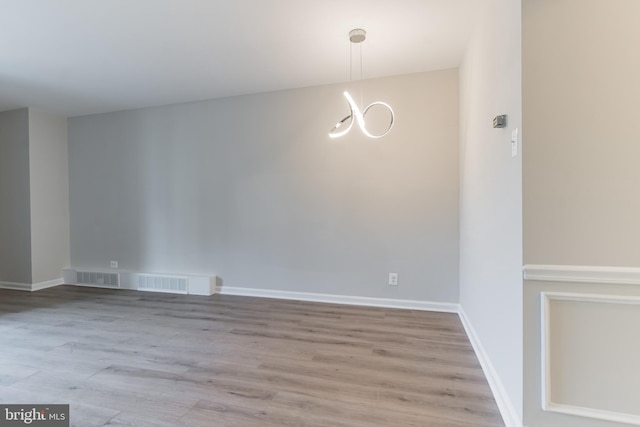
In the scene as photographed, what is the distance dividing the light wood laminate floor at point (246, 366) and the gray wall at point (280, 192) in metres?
0.55

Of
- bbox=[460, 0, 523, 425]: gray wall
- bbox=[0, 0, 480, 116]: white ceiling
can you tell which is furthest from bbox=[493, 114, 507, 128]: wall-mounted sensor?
bbox=[0, 0, 480, 116]: white ceiling

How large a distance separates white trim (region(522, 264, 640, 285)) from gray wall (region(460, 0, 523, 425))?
7 centimetres

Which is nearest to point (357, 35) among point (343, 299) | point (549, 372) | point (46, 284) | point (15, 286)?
point (549, 372)

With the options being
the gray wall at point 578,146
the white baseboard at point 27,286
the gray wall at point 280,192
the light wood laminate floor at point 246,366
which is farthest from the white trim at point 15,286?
the gray wall at point 578,146

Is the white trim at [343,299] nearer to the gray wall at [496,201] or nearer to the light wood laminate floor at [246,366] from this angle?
the light wood laminate floor at [246,366]

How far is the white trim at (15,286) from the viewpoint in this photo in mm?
4359

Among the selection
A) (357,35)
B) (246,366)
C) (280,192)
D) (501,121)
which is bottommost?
(246,366)

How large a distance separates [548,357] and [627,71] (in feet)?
4.36

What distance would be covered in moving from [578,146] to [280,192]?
294 centimetres

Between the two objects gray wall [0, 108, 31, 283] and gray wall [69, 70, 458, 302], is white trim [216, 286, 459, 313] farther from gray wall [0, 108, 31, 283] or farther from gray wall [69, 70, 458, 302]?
gray wall [0, 108, 31, 283]

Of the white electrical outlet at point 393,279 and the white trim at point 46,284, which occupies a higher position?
the white electrical outlet at point 393,279

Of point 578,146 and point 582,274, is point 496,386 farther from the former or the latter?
point 578,146

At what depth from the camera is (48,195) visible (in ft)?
14.8

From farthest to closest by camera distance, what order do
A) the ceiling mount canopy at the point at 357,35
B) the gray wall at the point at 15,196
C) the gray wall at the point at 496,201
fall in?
the gray wall at the point at 15,196
the ceiling mount canopy at the point at 357,35
the gray wall at the point at 496,201
